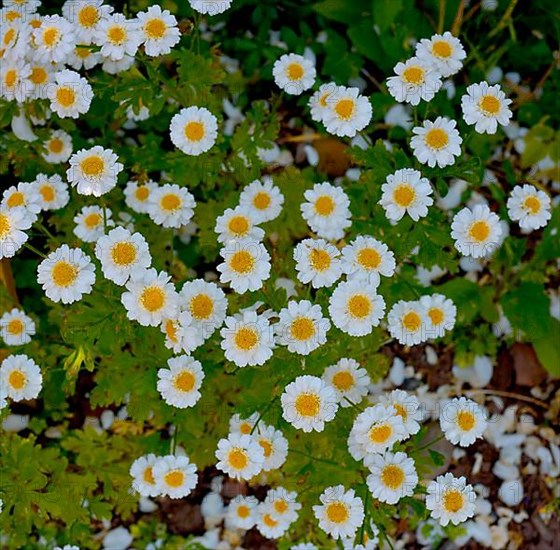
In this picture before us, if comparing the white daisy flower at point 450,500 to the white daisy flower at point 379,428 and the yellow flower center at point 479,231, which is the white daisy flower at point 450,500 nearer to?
the white daisy flower at point 379,428

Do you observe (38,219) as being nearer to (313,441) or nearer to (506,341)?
(313,441)

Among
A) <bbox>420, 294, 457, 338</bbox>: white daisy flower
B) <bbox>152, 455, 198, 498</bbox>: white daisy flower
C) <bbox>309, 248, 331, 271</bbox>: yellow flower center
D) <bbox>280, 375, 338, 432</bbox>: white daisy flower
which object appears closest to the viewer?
<bbox>280, 375, 338, 432</bbox>: white daisy flower

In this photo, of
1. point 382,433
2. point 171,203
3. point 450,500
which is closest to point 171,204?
point 171,203

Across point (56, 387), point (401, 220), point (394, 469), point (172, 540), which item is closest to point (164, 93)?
point (401, 220)

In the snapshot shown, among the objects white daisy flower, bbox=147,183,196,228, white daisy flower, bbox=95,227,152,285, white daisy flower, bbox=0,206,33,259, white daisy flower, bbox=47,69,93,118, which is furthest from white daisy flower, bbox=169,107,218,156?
white daisy flower, bbox=0,206,33,259

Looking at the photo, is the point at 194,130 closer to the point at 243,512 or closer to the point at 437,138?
the point at 437,138

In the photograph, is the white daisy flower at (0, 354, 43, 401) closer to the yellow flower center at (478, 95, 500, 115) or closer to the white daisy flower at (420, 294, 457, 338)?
the white daisy flower at (420, 294, 457, 338)

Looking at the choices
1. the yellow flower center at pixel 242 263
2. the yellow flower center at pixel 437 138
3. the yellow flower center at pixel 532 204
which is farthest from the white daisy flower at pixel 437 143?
the yellow flower center at pixel 242 263
